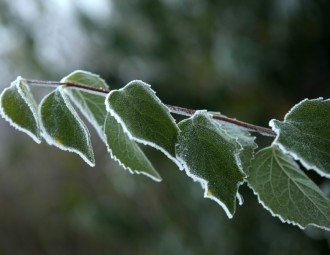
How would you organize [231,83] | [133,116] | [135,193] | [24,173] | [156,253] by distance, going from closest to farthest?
1. [133,116]
2. [231,83]
3. [156,253]
4. [135,193]
5. [24,173]

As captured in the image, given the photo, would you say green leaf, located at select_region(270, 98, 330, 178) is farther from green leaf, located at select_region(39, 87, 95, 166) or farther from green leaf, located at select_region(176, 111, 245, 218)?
green leaf, located at select_region(39, 87, 95, 166)

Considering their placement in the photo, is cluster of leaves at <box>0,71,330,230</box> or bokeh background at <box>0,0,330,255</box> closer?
cluster of leaves at <box>0,71,330,230</box>

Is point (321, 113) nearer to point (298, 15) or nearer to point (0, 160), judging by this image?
point (298, 15)

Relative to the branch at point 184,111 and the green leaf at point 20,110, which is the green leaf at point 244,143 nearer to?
the branch at point 184,111

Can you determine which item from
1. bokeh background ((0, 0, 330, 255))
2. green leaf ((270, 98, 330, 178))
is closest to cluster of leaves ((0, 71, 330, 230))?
green leaf ((270, 98, 330, 178))

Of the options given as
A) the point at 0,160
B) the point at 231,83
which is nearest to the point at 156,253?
the point at 231,83
